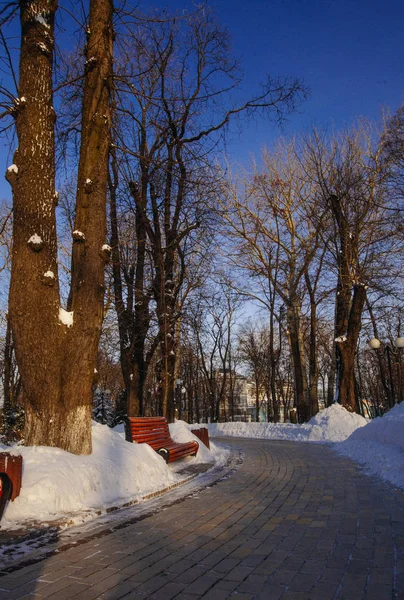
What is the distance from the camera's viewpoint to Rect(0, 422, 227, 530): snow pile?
17.4 ft

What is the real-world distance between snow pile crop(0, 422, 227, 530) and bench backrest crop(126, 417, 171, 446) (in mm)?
647

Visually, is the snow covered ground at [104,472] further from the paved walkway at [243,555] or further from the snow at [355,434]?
the paved walkway at [243,555]

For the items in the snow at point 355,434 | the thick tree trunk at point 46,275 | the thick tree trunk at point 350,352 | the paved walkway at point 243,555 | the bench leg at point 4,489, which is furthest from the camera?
the thick tree trunk at point 350,352

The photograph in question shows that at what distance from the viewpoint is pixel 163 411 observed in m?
15.4

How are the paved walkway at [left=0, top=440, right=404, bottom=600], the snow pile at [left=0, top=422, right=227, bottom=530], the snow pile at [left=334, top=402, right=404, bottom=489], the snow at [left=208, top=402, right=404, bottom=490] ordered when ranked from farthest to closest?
the snow at [left=208, top=402, right=404, bottom=490]
the snow pile at [left=334, top=402, right=404, bottom=489]
the snow pile at [left=0, top=422, right=227, bottom=530]
the paved walkway at [left=0, top=440, right=404, bottom=600]

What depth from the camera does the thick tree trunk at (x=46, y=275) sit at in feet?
21.5

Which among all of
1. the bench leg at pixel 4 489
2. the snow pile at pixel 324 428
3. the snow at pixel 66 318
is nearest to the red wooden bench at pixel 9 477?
the bench leg at pixel 4 489

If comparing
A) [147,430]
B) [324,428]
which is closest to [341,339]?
[324,428]

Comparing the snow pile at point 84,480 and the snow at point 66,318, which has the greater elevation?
the snow at point 66,318

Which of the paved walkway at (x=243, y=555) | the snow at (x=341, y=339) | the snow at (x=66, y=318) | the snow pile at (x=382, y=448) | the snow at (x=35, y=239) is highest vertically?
the snow at (x=341, y=339)

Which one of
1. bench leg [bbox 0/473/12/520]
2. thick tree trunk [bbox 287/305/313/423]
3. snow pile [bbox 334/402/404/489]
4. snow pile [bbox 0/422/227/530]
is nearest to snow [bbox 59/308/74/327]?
snow pile [bbox 0/422/227/530]

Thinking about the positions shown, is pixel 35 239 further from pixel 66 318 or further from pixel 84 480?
pixel 84 480

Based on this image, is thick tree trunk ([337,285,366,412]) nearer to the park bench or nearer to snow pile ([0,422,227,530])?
the park bench

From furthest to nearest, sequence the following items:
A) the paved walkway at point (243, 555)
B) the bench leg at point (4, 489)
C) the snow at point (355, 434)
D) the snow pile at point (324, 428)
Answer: the snow pile at point (324, 428)
the snow at point (355, 434)
the bench leg at point (4, 489)
the paved walkway at point (243, 555)
